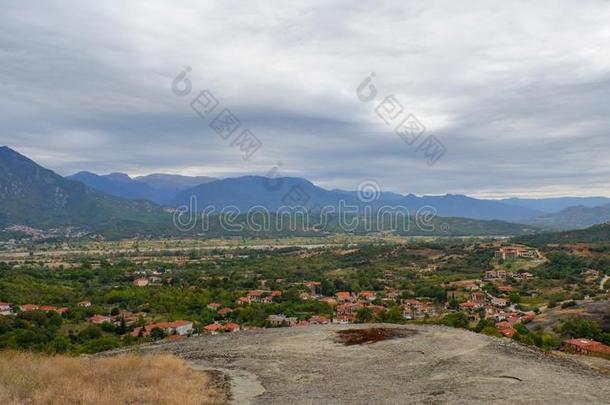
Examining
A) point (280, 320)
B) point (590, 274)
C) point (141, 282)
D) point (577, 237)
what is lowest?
point (141, 282)

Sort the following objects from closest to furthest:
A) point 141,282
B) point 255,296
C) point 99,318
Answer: point 99,318, point 255,296, point 141,282

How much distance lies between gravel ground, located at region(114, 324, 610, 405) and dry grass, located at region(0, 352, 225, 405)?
1036 millimetres

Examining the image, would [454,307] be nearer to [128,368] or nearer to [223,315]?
[223,315]

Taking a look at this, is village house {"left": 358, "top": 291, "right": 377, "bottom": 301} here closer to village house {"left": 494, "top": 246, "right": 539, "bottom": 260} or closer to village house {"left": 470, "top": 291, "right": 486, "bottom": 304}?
village house {"left": 470, "top": 291, "right": 486, "bottom": 304}

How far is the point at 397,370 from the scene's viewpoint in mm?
12469

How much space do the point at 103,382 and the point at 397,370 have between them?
674cm

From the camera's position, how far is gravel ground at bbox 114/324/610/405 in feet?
33.2

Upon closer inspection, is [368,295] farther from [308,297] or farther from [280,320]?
[280,320]

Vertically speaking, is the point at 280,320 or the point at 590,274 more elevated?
the point at 590,274

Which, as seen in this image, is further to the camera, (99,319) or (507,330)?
(99,319)

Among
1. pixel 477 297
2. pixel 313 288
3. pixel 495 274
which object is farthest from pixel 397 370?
pixel 495 274

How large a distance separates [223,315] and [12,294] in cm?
2838

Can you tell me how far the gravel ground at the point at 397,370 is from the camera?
33.2 ft

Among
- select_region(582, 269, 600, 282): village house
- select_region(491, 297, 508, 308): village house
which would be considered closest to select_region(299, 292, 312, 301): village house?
select_region(491, 297, 508, 308): village house
